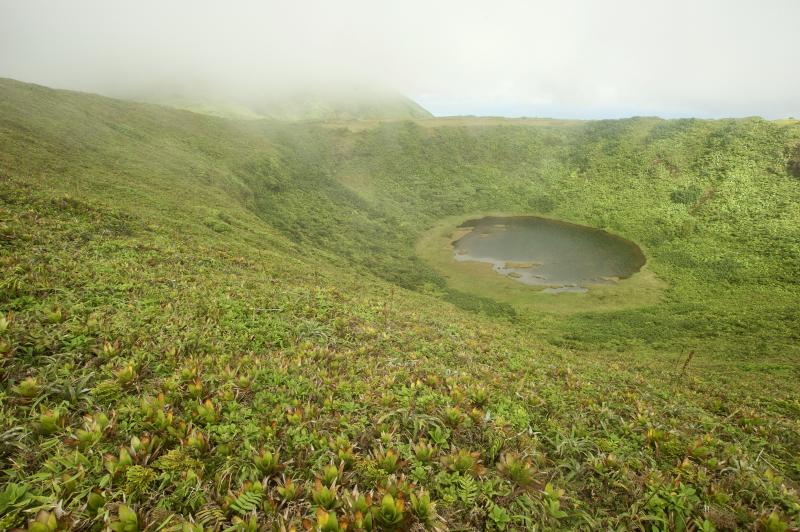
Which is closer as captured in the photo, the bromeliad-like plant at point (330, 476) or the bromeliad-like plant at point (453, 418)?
the bromeliad-like plant at point (330, 476)

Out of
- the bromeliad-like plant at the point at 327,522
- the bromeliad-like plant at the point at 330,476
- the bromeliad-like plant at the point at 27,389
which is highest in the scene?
the bromeliad-like plant at the point at 27,389

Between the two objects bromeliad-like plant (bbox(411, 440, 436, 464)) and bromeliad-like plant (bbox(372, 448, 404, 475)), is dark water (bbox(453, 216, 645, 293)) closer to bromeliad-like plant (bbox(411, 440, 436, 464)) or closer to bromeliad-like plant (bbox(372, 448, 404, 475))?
bromeliad-like plant (bbox(411, 440, 436, 464))

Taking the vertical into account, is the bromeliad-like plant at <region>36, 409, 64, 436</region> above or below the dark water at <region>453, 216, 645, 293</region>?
above

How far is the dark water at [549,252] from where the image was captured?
4181 cm

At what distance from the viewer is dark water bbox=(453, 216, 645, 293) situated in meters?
41.8

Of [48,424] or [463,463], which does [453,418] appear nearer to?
[463,463]

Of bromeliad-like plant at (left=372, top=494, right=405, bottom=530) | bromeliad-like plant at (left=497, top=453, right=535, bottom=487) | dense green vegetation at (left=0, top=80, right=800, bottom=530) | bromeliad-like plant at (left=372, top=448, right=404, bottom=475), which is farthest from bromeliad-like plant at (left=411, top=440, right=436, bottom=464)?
bromeliad-like plant at (left=372, top=494, right=405, bottom=530)

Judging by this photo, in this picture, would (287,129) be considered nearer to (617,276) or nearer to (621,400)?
(617,276)

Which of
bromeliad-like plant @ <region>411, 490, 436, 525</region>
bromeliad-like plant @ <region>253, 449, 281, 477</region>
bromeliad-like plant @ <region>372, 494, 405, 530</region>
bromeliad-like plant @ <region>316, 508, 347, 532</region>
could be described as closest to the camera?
bromeliad-like plant @ <region>316, 508, 347, 532</region>

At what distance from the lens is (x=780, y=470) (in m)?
7.59

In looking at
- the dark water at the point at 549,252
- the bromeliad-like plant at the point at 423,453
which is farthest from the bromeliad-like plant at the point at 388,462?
the dark water at the point at 549,252

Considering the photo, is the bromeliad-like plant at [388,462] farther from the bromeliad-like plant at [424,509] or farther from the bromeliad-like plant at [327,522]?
the bromeliad-like plant at [327,522]

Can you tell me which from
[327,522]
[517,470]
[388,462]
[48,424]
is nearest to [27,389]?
[48,424]

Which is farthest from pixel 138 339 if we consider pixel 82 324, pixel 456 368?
pixel 456 368
